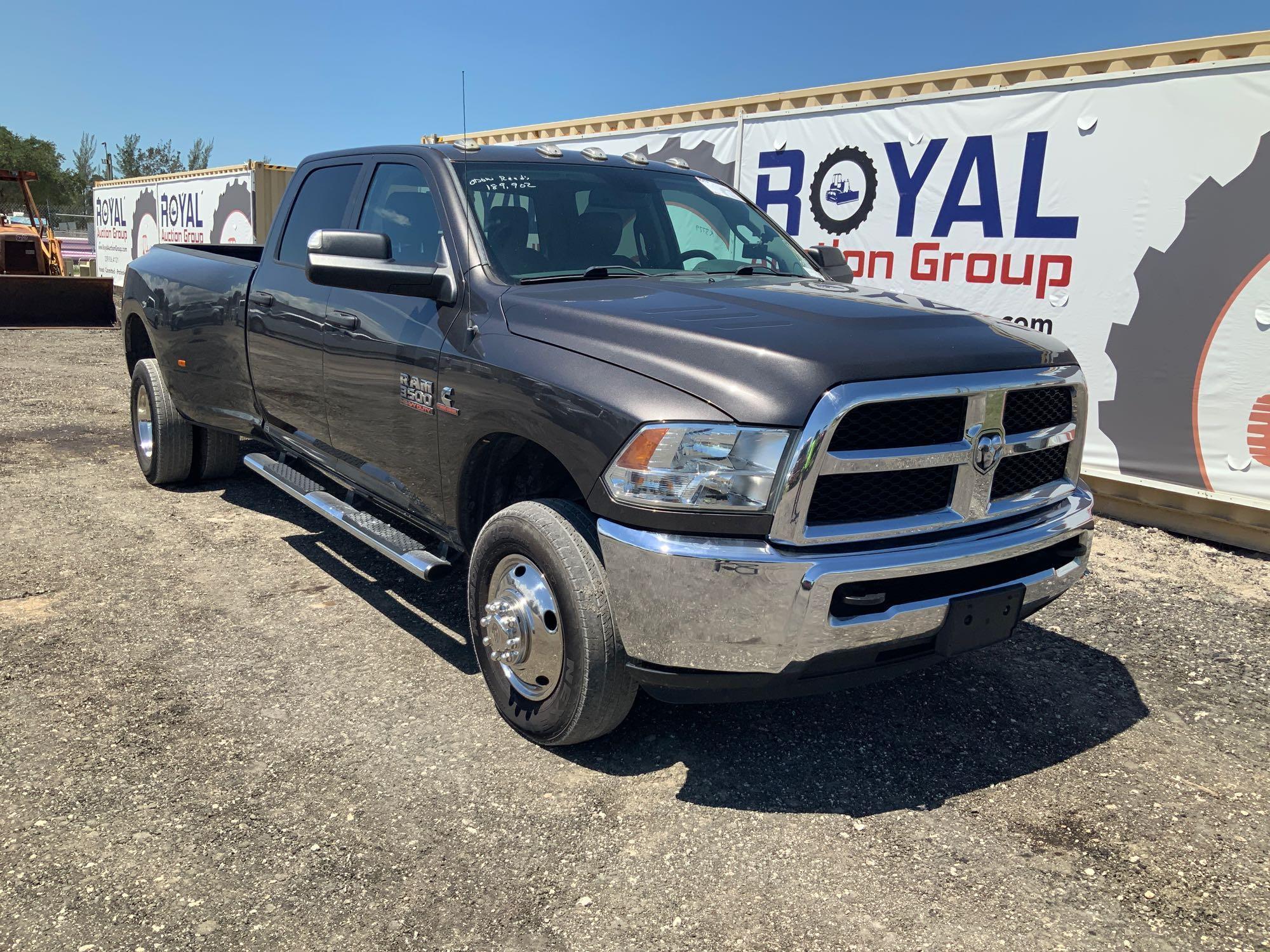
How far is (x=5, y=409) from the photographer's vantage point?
29.0ft

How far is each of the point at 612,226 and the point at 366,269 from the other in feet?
3.38

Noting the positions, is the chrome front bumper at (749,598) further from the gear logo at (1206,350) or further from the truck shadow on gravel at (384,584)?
the gear logo at (1206,350)

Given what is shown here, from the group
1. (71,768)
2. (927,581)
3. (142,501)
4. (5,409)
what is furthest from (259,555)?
(5,409)

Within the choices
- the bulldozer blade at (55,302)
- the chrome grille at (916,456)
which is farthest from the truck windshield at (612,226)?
the bulldozer blade at (55,302)

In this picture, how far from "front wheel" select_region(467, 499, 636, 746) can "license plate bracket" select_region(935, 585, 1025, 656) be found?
911 mm

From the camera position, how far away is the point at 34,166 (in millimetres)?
51781

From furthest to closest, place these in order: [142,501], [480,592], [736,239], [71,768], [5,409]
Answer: [5,409], [142,501], [736,239], [480,592], [71,768]

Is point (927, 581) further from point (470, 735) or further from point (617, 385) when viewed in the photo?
point (470, 735)

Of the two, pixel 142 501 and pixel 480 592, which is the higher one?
pixel 480 592

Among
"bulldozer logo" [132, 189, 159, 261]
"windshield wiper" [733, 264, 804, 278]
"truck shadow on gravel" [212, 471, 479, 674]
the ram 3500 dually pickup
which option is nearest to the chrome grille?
the ram 3500 dually pickup

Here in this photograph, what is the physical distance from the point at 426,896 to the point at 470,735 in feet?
2.75

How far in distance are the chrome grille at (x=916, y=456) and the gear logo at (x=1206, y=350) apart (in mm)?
3492

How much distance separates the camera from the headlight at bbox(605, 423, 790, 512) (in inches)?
100.0

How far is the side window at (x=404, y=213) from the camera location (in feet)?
12.5
